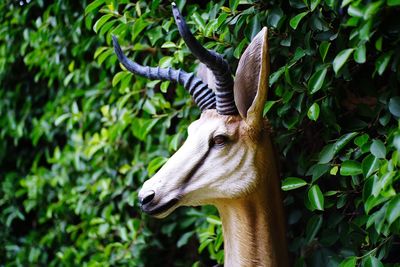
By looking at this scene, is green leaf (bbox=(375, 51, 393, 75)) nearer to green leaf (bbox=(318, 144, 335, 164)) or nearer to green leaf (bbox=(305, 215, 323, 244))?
green leaf (bbox=(318, 144, 335, 164))

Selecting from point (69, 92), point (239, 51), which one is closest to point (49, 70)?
point (69, 92)

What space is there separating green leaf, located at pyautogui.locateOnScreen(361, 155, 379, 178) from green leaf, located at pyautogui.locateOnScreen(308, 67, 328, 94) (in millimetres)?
207

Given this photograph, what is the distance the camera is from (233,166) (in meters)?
1.51

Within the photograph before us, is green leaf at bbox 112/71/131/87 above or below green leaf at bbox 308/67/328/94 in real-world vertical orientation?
above

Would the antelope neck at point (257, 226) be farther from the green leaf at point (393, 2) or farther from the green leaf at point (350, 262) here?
the green leaf at point (393, 2)

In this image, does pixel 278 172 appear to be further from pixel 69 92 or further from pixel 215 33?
pixel 69 92

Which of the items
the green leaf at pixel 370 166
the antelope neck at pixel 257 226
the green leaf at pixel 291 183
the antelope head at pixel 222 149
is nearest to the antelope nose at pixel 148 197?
Answer: the antelope head at pixel 222 149

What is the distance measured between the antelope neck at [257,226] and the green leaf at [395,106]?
0.33 meters

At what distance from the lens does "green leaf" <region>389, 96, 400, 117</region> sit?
1.41 meters

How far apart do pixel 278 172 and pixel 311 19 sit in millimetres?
381

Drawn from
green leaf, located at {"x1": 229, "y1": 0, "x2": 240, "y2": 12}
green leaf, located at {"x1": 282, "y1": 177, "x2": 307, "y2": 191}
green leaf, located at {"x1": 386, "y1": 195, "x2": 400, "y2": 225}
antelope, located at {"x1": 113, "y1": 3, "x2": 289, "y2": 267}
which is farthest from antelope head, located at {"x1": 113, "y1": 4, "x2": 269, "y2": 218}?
green leaf, located at {"x1": 386, "y1": 195, "x2": 400, "y2": 225}

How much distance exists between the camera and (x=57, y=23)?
265cm

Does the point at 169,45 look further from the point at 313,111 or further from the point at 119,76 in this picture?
the point at 313,111

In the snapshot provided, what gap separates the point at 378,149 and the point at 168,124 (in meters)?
0.83
